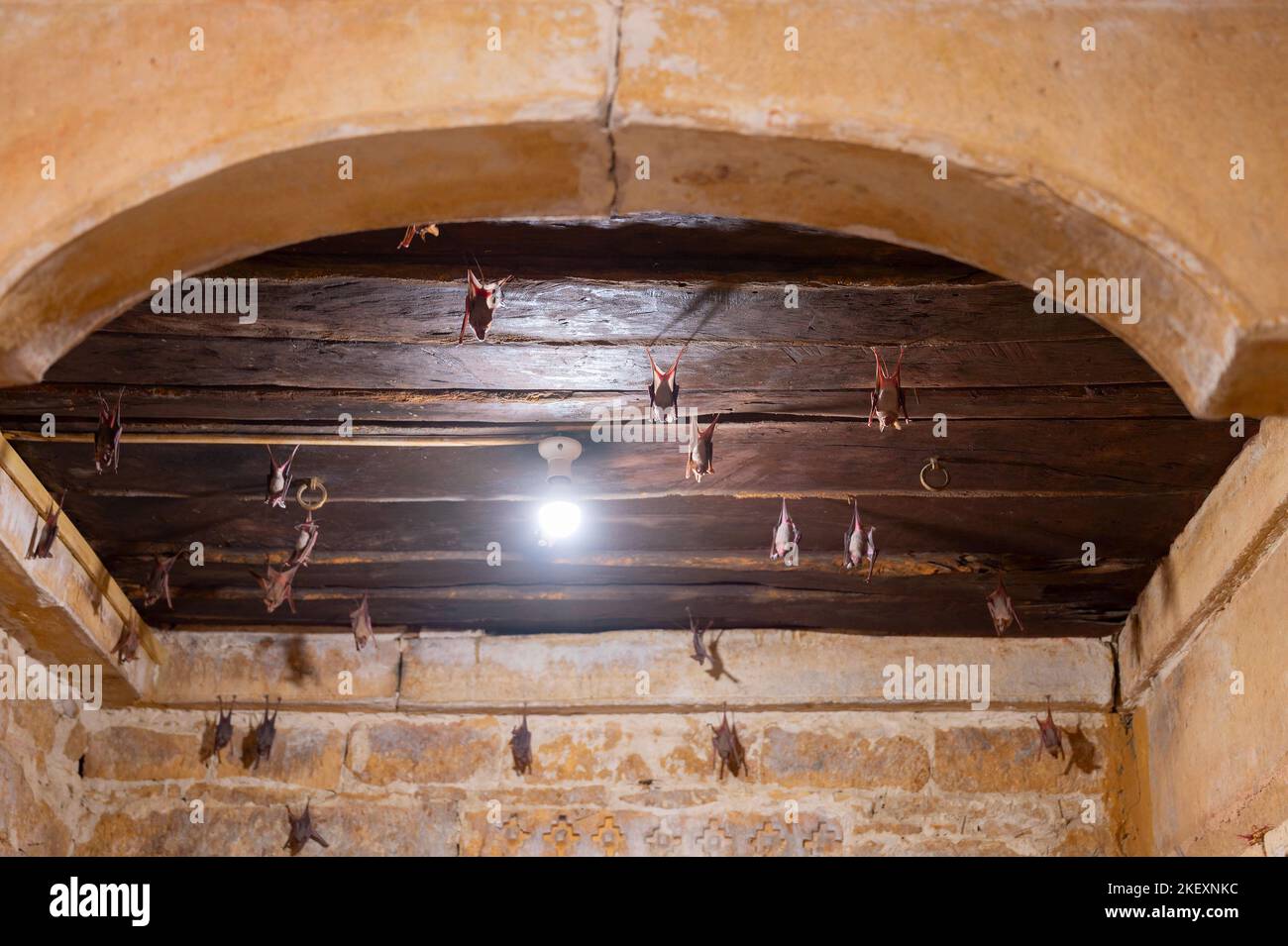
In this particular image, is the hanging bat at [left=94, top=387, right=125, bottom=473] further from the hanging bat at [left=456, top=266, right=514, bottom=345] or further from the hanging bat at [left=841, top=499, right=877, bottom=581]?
the hanging bat at [left=841, top=499, right=877, bottom=581]

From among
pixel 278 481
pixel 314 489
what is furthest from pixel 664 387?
pixel 314 489

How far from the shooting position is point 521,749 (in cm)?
483

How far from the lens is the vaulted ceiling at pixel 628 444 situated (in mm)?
3059

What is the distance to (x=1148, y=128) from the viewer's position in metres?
2.06

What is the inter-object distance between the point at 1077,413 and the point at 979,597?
4.00ft

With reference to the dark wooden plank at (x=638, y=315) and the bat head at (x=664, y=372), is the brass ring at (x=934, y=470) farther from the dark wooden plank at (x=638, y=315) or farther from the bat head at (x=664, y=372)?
the bat head at (x=664, y=372)

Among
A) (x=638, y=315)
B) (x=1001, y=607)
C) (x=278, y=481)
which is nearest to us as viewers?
(x=638, y=315)

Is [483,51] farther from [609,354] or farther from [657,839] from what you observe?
[657,839]

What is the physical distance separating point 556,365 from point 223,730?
Result: 2.29 metres

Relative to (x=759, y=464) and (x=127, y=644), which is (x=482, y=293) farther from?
(x=127, y=644)

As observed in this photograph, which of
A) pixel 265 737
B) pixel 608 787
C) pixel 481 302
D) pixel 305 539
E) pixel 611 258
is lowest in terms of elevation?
pixel 608 787

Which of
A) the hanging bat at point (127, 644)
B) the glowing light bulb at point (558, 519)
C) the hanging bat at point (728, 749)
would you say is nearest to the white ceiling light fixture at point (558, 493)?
the glowing light bulb at point (558, 519)

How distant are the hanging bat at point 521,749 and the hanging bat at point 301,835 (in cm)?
72

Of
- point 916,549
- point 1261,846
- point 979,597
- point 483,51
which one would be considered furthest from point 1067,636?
point 483,51
